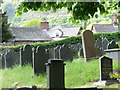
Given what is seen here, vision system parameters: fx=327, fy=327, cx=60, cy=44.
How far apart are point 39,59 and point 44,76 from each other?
603mm

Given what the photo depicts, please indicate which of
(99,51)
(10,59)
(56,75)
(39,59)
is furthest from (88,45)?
(56,75)

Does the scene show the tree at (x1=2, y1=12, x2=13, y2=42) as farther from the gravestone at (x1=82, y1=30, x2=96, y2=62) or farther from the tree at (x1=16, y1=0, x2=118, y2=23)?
the tree at (x1=16, y1=0, x2=118, y2=23)

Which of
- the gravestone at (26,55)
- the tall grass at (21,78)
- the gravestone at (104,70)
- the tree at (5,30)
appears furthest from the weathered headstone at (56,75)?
the tree at (5,30)

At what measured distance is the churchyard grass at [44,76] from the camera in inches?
415

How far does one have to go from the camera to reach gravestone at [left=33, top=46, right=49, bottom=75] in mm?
11070

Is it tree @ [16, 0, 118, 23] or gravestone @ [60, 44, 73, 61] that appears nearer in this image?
tree @ [16, 0, 118, 23]

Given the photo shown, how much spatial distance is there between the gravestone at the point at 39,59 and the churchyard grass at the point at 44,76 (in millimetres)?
205

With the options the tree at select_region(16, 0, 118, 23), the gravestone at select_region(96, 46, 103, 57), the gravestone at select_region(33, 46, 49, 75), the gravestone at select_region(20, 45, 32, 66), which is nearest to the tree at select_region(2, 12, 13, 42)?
the gravestone at select_region(96, 46, 103, 57)

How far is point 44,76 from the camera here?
36.5 ft

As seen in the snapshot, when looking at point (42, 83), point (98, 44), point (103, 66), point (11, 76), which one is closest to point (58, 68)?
point (103, 66)

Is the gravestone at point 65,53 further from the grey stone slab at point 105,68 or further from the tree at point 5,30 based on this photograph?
the tree at point 5,30

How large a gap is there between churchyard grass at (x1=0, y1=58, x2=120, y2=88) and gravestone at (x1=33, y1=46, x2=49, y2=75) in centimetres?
20

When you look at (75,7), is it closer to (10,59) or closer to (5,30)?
(10,59)

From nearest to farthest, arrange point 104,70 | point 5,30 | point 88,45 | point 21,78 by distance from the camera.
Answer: point 104,70 → point 21,78 → point 88,45 → point 5,30
